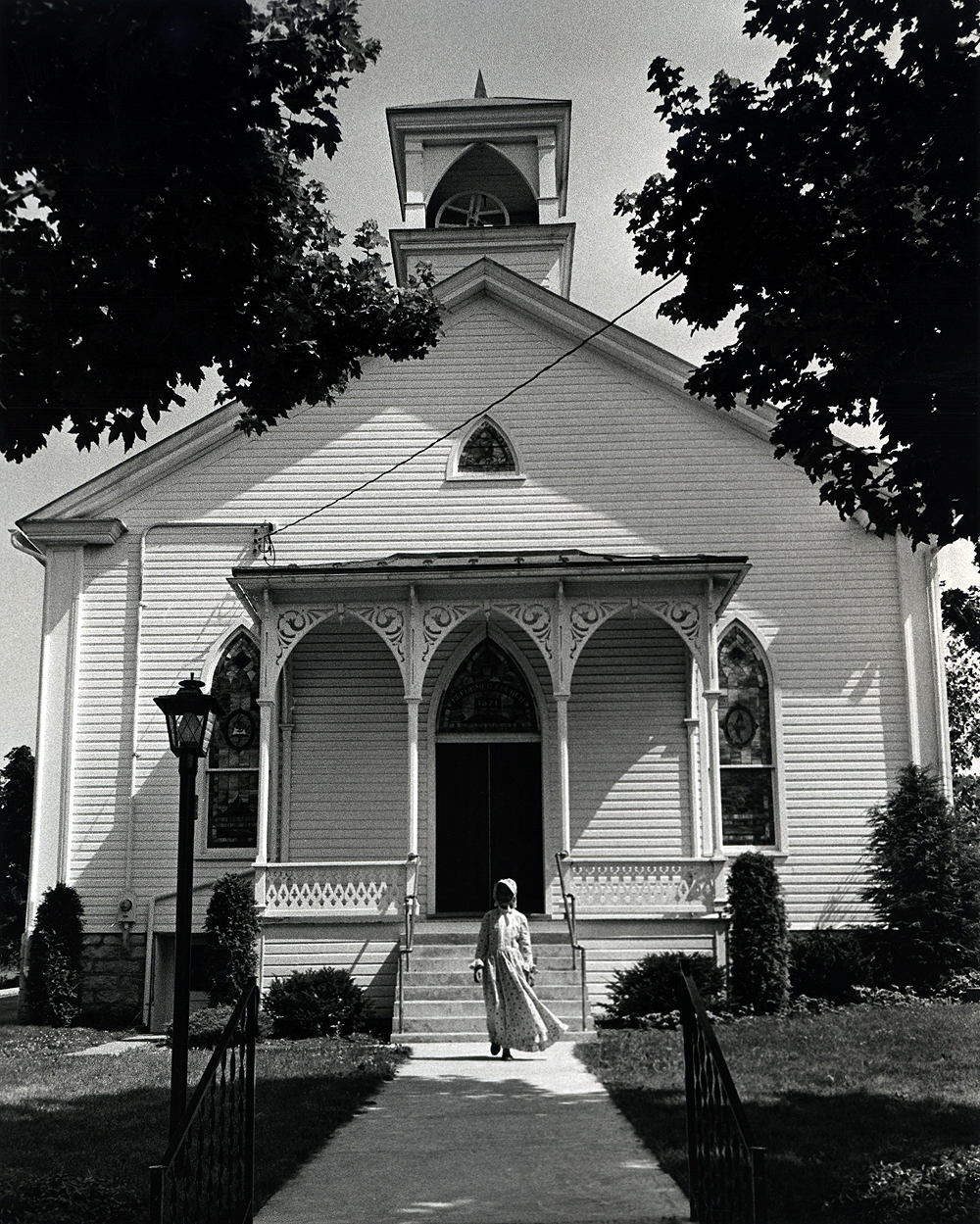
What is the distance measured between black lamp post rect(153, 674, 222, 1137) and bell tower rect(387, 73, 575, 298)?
52.8ft

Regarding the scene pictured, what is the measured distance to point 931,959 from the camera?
17.4m

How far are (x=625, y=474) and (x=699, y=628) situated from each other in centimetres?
339

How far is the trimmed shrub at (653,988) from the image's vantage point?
1573 cm

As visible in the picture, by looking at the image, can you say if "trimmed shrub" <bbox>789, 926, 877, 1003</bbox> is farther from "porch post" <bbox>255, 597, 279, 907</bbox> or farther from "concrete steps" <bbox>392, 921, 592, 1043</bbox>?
"porch post" <bbox>255, 597, 279, 907</bbox>

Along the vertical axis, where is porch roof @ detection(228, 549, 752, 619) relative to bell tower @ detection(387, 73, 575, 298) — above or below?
below

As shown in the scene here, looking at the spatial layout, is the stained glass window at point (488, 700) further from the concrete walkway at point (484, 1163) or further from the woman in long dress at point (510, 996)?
the concrete walkway at point (484, 1163)

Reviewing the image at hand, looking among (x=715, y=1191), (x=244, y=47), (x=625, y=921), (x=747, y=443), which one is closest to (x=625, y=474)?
(x=747, y=443)

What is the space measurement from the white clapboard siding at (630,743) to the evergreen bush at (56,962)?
23.0 feet

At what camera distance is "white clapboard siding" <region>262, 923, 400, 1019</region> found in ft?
54.9

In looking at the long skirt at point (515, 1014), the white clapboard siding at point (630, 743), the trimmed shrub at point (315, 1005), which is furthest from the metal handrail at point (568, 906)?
the trimmed shrub at point (315, 1005)

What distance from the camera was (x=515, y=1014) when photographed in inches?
531

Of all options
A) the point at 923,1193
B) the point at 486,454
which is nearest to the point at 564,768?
the point at 486,454

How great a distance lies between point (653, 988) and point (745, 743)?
4.52m

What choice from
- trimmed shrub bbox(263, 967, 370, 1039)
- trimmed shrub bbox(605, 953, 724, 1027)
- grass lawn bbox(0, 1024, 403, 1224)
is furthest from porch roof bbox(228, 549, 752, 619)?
grass lawn bbox(0, 1024, 403, 1224)
